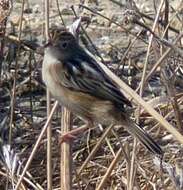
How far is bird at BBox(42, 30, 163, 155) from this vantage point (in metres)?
4.36

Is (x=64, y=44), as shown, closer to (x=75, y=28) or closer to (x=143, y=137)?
(x=75, y=28)

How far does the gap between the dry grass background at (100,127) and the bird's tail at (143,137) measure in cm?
6

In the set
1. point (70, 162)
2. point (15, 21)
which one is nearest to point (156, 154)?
point (70, 162)

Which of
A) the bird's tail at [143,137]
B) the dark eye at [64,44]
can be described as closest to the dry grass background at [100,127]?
the bird's tail at [143,137]

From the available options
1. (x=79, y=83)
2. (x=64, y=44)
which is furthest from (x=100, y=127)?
(x=64, y=44)

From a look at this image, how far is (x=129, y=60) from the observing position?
21.9 feet

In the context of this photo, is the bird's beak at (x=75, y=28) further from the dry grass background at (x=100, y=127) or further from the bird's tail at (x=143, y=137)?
the bird's tail at (x=143, y=137)

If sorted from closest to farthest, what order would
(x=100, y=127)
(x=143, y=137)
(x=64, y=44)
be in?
1. (x=143, y=137)
2. (x=64, y=44)
3. (x=100, y=127)

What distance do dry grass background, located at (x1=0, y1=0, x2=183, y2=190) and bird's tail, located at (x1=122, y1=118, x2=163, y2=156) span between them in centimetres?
6

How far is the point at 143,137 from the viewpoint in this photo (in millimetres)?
4258

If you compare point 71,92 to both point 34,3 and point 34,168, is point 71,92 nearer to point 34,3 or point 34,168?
point 34,168

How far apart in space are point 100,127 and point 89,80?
176cm

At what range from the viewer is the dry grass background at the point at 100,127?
4480mm

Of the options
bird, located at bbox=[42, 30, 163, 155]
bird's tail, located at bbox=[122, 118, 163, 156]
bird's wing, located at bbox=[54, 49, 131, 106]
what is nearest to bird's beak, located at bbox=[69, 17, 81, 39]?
bird, located at bbox=[42, 30, 163, 155]
